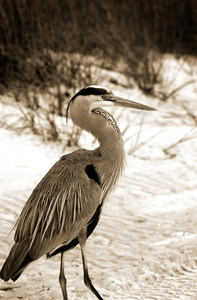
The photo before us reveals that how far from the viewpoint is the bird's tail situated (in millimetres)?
2492

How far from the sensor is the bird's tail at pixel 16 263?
2492 mm

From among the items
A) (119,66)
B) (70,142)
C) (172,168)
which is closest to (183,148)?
(172,168)

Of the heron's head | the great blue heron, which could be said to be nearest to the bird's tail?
the great blue heron

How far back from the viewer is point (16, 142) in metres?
4.96

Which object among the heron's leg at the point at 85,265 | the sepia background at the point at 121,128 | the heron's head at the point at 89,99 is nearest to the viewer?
the heron's leg at the point at 85,265

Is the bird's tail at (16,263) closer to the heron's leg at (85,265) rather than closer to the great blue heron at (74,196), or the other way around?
the great blue heron at (74,196)

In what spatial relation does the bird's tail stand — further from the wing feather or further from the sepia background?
the sepia background

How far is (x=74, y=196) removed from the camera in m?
2.71

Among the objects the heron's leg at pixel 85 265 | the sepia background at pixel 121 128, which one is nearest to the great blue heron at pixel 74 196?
the heron's leg at pixel 85 265

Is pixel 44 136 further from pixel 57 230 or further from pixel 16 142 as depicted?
pixel 57 230

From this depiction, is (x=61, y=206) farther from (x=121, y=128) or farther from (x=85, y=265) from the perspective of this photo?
(x=121, y=128)

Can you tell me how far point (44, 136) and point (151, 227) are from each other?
1753mm

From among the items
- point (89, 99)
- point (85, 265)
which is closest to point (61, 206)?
point (85, 265)

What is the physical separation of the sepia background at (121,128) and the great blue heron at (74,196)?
37 centimetres
